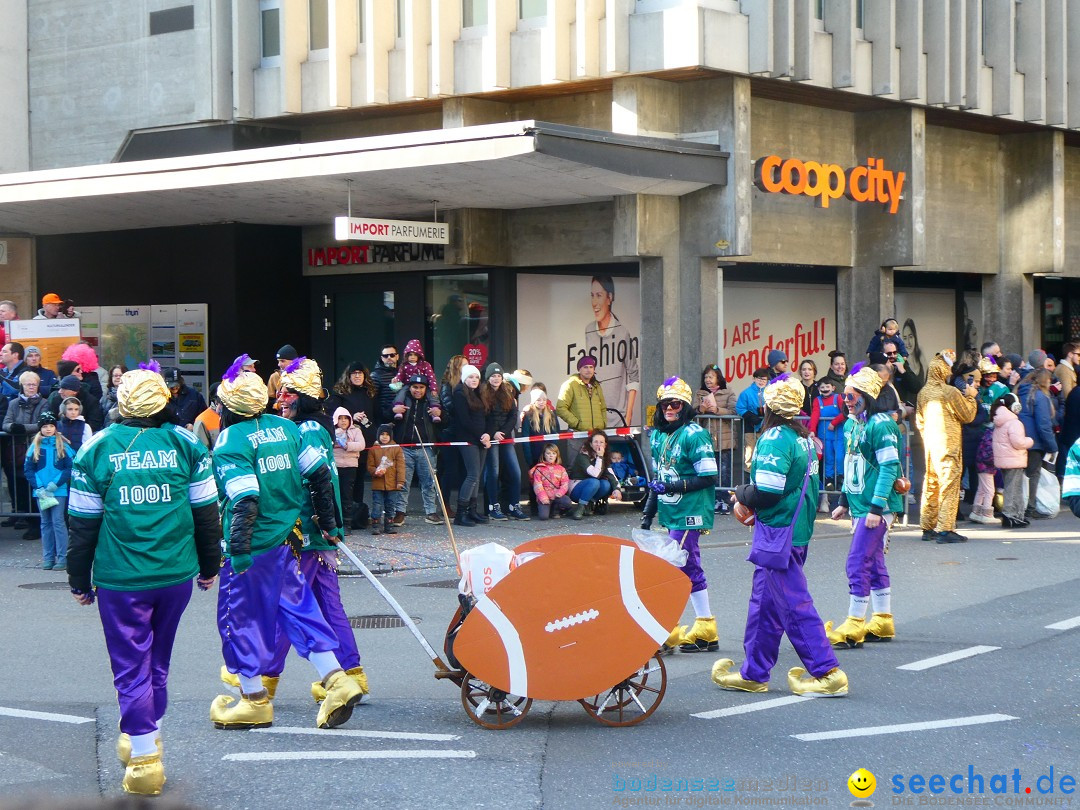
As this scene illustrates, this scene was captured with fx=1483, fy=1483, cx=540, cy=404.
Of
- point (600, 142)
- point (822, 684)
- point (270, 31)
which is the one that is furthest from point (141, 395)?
point (270, 31)

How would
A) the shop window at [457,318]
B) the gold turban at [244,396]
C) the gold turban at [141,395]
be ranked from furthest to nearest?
1. the shop window at [457,318]
2. the gold turban at [244,396]
3. the gold turban at [141,395]

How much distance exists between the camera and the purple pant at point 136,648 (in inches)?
256

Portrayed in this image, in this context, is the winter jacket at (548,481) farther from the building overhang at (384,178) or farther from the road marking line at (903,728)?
the road marking line at (903,728)

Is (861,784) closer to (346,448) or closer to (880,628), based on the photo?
(880,628)

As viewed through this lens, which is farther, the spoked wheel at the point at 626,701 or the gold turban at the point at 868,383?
the gold turban at the point at 868,383

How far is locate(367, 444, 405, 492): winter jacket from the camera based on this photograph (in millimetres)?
15398

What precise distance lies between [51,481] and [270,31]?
9077 millimetres

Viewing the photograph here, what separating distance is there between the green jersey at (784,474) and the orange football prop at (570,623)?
34.1 inches

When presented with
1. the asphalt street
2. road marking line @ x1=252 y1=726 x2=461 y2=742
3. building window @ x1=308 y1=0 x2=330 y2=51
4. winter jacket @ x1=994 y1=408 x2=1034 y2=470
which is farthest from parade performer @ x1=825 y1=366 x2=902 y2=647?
building window @ x1=308 y1=0 x2=330 y2=51

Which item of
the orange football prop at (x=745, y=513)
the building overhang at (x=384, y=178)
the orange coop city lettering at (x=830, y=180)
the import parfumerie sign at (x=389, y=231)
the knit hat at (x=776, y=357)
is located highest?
the orange coop city lettering at (x=830, y=180)

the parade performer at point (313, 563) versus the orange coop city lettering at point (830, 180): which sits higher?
the orange coop city lettering at point (830, 180)

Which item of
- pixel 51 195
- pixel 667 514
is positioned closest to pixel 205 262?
pixel 51 195

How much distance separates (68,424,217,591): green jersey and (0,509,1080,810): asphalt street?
0.96m

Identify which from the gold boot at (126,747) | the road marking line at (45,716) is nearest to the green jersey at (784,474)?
the gold boot at (126,747)
